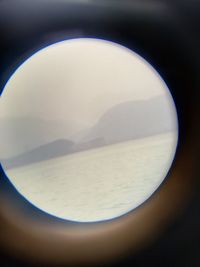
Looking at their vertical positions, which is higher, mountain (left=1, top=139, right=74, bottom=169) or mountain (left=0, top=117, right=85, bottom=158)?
mountain (left=0, top=117, right=85, bottom=158)

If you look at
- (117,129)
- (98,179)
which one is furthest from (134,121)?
(98,179)

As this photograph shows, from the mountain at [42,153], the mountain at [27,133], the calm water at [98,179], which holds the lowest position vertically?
the calm water at [98,179]

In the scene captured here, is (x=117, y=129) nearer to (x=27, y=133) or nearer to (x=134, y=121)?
(x=134, y=121)

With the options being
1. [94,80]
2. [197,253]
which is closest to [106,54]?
[94,80]

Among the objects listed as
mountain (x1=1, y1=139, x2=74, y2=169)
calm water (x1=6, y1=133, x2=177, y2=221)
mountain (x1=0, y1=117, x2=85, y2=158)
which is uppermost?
mountain (x1=0, y1=117, x2=85, y2=158)

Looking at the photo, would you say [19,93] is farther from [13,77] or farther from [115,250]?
[115,250]
